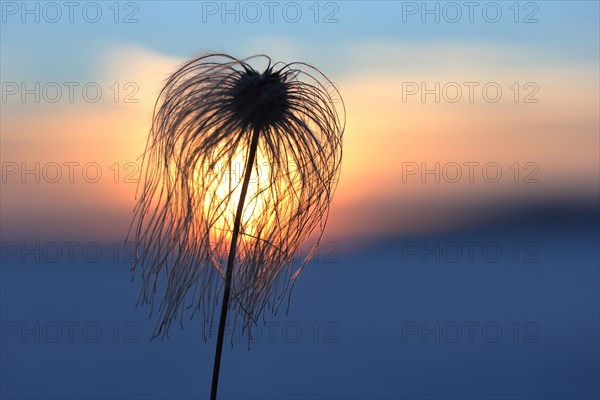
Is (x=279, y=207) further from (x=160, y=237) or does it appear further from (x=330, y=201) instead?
(x=160, y=237)

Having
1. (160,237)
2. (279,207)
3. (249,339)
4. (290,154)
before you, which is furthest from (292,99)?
(249,339)

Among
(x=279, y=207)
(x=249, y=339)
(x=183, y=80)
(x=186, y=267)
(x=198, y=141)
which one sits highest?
(x=183, y=80)

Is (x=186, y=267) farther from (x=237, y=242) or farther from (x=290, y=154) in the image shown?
(x=290, y=154)

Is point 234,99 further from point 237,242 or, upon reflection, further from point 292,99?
point 237,242

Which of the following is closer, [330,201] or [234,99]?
[234,99]

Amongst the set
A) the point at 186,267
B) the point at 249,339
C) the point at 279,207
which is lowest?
the point at 249,339

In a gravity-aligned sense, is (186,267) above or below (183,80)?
below

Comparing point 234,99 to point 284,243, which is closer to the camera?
point 234,99

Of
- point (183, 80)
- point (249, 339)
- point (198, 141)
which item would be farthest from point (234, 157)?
point (249, 339)

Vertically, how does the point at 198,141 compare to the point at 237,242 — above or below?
above
